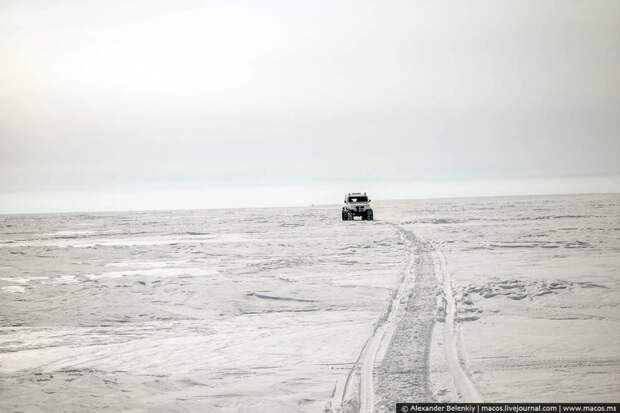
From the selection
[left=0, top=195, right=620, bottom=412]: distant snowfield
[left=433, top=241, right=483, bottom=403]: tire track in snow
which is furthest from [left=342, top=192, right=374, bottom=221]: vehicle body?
[left=433, top=241, right=483, bottom=403]: tire track in snow

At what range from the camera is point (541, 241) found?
25.4m

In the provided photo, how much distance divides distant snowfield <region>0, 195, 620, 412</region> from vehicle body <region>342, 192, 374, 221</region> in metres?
23.4

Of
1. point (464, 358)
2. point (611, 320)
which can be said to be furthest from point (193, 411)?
point (611, 320)

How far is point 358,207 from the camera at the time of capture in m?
45.4

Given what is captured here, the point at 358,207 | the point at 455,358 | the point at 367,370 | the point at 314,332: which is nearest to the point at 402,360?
the point at 367,370

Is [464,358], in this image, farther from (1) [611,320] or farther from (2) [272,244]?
(2) [272,244]

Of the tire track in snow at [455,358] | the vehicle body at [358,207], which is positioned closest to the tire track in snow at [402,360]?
the tire track in snow at [455,358]

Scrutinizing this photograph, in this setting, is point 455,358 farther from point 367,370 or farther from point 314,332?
point 314,332

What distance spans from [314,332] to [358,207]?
35.2m

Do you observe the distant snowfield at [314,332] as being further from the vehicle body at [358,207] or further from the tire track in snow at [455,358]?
the vehicle body at [358,207]

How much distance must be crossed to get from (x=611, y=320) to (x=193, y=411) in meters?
8.42

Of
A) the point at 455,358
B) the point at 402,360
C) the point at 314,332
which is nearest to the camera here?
the point at 402,360

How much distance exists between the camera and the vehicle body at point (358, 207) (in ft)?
149

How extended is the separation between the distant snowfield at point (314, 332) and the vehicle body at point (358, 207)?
76.9 feet
